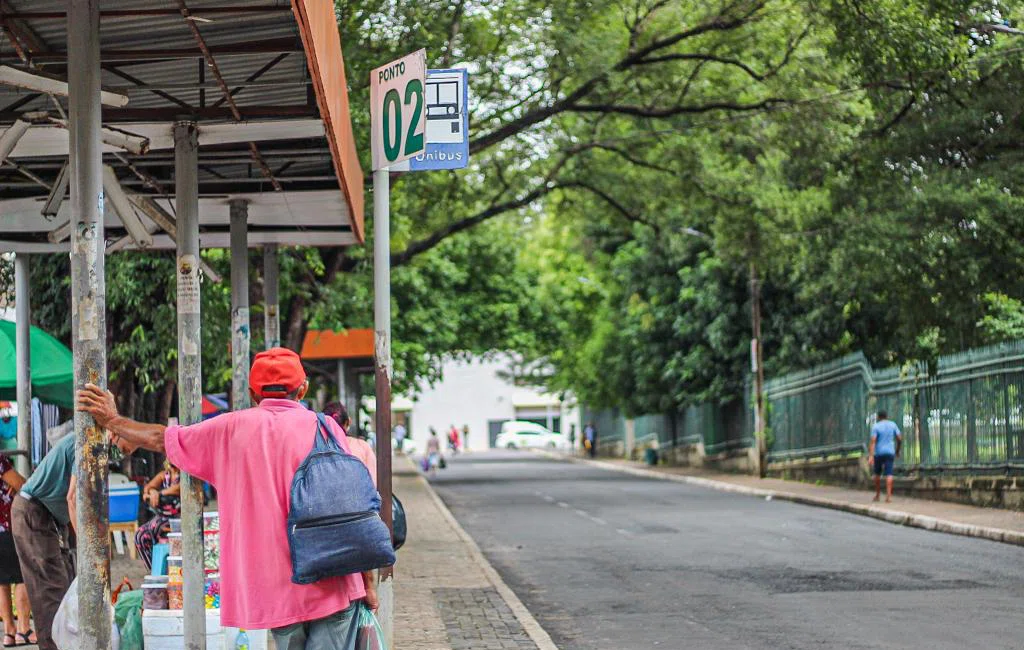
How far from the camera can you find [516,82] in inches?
942

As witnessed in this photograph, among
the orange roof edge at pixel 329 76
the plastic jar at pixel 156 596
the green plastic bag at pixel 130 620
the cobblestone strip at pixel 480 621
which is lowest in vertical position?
the cobblestone strip at pixel 480 621

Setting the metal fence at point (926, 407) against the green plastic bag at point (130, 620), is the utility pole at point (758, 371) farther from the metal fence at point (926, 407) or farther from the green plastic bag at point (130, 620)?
the green plastic bag at point (130, 620)

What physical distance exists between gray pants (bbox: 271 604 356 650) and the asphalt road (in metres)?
5.11

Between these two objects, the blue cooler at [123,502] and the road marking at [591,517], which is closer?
the blue cooler at [123,502]

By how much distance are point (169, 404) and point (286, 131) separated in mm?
11410

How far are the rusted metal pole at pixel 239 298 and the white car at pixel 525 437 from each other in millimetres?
84069

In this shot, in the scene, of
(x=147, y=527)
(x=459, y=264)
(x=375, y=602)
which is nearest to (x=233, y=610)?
(x=375, y=602)

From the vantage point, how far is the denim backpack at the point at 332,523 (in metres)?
5.16

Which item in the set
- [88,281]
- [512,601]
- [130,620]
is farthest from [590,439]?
[88,281]

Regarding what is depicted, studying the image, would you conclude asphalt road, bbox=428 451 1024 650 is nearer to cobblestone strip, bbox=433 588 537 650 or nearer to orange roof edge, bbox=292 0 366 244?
cobblestone strip, bbox=433 588 537 650

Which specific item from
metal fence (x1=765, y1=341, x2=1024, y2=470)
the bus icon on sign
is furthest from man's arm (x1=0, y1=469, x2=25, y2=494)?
metal fence (x1=765, y1=341, x2=1024, y2=470)

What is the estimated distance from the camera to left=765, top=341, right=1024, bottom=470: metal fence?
2228cm

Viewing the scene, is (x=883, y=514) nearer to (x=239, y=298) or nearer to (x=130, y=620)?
(x=239, y=298)

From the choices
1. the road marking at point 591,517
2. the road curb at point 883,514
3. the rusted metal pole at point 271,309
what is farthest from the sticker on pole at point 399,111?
the road marking at point 591,517
